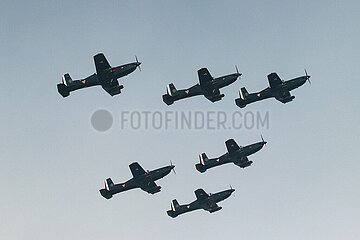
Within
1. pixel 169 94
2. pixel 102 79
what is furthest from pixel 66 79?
pixel 169 94

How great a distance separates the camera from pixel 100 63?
118375 millimetres

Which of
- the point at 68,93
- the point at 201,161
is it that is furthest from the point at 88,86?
the point at 201,161

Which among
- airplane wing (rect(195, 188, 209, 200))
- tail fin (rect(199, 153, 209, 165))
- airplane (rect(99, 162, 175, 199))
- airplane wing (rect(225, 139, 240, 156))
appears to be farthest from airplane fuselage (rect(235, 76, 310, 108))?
airplane wing (rect(195, 188, 209, 200))

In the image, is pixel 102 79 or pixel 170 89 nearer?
pixel 102 79

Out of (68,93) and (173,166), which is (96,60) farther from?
(173,166)

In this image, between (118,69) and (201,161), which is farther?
(201,161)

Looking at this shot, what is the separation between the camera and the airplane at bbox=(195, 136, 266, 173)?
134 meters

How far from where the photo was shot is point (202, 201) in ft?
464

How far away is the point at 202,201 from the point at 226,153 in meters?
13.7

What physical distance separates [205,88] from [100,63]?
888 inches

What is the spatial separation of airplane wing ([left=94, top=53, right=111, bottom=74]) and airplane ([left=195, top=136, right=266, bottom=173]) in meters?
32.9

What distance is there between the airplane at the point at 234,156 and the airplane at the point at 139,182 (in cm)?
1001

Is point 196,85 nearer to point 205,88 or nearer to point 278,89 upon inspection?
point 205,88

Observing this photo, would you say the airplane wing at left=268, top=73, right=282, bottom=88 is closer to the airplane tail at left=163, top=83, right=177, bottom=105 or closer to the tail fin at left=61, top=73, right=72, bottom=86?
the airplane tail at left=163, top=83, right=177, bottom=105
